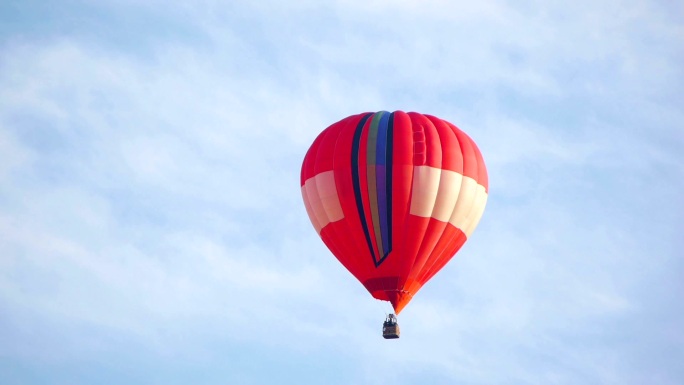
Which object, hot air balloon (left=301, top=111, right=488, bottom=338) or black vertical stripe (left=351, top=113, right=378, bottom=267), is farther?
black vertical stripe (left=351, top=113, right=378, bottom=267)

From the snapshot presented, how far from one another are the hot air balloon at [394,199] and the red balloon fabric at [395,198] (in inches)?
1.1

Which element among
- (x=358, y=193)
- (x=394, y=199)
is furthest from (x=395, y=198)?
(x=358, y=193)

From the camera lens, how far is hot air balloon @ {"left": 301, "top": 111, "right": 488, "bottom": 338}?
43.4 m

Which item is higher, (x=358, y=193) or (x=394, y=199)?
(x=358, y=193)

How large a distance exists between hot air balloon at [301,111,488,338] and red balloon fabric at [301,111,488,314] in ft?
0.09

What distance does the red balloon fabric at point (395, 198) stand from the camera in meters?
43.4

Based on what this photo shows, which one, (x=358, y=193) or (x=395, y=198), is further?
(x=358, y=193)

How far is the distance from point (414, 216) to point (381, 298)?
2.59m

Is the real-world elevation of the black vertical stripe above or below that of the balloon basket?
above

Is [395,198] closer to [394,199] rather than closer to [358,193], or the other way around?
[394,199]

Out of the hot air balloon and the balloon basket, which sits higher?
the hot air balloon

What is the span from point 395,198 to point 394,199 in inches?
1.6

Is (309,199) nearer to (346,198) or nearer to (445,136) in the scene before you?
(346,198)

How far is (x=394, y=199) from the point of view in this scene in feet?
142
